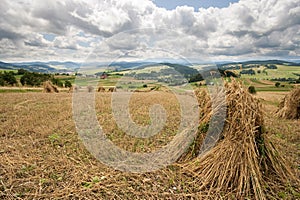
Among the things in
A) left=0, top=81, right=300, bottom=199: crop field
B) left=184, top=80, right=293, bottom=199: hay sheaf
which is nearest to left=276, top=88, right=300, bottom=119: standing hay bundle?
left=0, top=81, right=300, bottom=199: crop field

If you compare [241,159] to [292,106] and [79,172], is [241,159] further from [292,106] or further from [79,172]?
[292,106]

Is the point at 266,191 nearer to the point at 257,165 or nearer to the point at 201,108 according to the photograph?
the point at 257,165

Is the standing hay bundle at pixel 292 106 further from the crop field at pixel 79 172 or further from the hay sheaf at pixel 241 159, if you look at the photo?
the hay sheaf at pixel 241 159

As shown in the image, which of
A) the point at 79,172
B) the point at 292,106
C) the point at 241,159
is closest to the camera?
the point at 241,159

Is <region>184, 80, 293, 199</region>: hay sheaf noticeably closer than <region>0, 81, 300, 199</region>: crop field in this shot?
No

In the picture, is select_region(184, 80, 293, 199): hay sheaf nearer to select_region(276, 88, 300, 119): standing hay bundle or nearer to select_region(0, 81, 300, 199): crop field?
select_region(0, 81, 300, 199): crop field

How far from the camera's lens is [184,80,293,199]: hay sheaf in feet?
11.0

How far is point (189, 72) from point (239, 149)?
8.51 feet

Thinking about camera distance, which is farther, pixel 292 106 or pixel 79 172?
pixel 292 106

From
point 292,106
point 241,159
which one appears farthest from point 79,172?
point 292,106

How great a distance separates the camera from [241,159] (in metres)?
3.42

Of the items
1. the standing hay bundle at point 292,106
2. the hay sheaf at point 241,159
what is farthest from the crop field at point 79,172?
the standing hay bundle at point 292,106

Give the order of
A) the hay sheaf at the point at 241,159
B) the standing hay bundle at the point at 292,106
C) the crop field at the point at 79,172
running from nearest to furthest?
the crop field at the point at 79,172 < the hay sheaf at the point at 241,159 < the standing hay bundle at the point at 292,106

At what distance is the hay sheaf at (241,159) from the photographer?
11.0 feet
